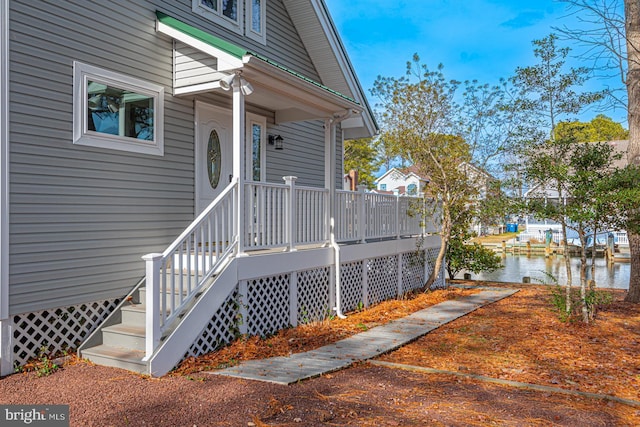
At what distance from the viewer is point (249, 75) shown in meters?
6.43

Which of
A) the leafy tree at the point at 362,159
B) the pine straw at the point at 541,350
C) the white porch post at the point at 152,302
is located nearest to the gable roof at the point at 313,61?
the white porch post at the point at 152,302

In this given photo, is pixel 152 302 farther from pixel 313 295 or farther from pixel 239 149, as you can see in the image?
pixel 313 295

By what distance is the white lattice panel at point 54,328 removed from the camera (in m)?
5.36

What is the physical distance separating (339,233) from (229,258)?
113 inches

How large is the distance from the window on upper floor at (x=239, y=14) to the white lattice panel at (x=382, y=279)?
16.0 feet

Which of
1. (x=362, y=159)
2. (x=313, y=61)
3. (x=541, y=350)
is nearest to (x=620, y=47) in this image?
(x=313, y=61)

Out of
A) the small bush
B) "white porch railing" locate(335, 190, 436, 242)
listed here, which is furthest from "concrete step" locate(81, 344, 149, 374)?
the small bush

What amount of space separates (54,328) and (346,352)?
340cm

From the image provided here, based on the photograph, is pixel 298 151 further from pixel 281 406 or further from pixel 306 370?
pixel 281 406

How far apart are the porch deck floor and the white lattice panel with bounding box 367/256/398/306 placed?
1.03 metres

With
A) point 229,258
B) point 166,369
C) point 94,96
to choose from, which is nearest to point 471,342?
point 229,258

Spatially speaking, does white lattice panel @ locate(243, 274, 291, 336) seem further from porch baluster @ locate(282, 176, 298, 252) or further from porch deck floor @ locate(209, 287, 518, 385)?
porch deck floor @ locate(209, 287, 518, 385)

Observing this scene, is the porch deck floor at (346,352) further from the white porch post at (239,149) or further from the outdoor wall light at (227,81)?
the outdoor wall light at (227,81)

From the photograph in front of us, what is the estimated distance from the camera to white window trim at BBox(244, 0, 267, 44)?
8.97m
